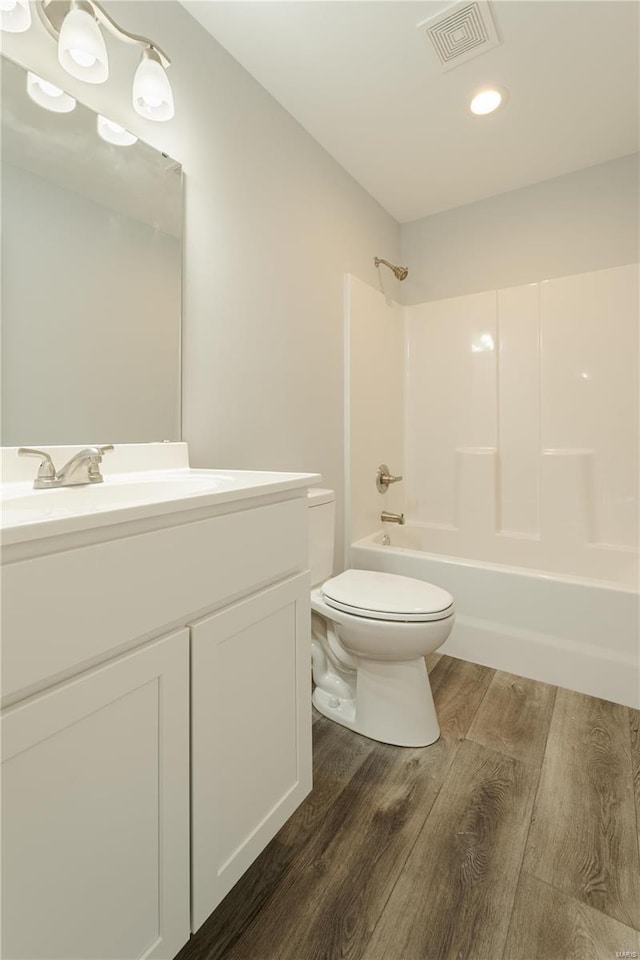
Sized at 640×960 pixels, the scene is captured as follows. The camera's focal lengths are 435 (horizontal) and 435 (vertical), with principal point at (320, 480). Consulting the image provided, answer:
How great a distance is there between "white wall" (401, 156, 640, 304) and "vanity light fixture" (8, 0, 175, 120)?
186cm

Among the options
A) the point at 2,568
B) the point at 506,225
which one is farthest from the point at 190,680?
the point at 506,225

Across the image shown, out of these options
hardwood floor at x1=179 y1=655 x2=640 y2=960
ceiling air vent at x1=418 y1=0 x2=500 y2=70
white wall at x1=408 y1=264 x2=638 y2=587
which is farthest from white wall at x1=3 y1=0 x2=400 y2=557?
hardwood floor at x1=179 y1=655 x2=640 y2=960

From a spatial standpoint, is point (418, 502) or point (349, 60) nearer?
point (349, 60)

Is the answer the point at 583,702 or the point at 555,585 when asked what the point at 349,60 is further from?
the point at 583,702

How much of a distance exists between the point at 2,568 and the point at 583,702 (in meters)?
1.90

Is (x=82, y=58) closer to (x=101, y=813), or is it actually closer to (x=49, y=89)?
(x=49, y=89)

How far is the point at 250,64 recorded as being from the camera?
1513 millimetres

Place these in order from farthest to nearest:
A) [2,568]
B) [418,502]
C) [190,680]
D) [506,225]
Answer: [418,502]
[506,225]
[190,680]
[2,568]

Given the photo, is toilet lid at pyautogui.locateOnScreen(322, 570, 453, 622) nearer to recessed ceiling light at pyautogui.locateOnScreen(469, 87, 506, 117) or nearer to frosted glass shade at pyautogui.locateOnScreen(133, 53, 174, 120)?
frosted glass shade at pyautogui.locateOnScreen(133, 53, 174, 120)

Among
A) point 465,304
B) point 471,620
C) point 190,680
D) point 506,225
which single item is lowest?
point 471,620

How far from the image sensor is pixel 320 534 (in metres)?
1.62

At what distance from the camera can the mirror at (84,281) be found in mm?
955

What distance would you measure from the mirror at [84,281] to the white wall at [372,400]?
1.07 meters

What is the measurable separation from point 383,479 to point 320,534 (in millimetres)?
892
